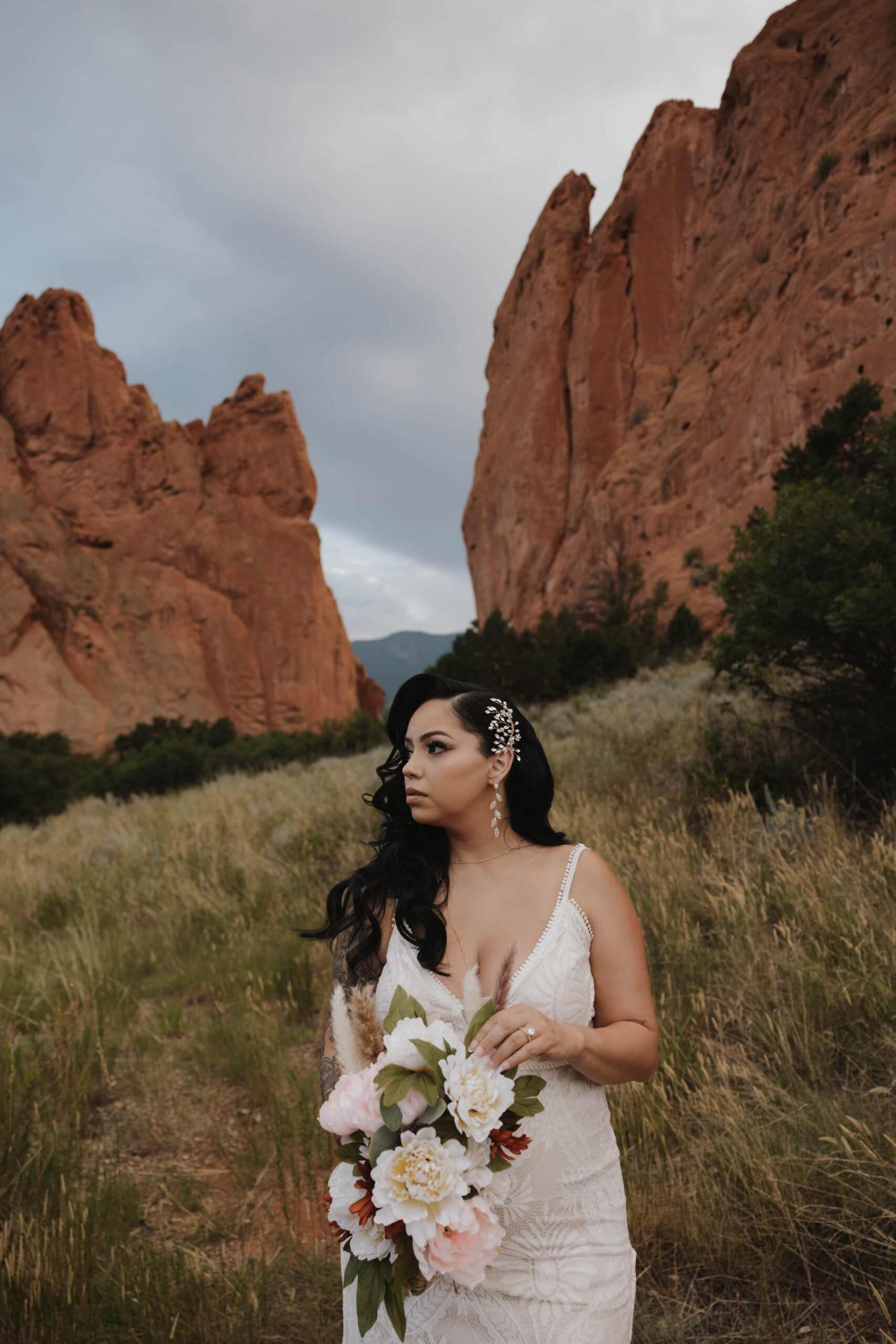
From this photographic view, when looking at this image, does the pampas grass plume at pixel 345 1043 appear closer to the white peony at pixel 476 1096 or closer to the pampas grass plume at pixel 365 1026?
the pampas grass plume at pixel 365 1026

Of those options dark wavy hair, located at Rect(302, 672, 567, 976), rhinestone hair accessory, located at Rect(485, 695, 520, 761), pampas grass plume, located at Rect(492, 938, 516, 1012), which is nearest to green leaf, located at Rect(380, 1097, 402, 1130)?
pampas grass plume, located at Rect(492, 938, 516, 1012)

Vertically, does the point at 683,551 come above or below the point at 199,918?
above

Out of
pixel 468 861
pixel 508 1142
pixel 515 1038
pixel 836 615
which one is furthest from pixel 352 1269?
pixel 836 615

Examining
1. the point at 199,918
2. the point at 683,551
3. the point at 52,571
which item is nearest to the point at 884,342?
the point at 683,551

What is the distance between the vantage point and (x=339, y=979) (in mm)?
1690

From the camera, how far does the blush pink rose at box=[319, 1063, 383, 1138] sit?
1.09m

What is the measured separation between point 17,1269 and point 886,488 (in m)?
6.03

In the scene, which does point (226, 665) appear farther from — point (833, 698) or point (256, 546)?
point (833, 698)

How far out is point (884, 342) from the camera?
18891mm

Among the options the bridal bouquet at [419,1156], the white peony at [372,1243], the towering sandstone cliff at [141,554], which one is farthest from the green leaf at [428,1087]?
the towering sandstone cliff at [141,554]

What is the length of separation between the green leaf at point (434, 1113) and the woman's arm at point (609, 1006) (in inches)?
7.4

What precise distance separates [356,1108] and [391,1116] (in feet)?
0.20

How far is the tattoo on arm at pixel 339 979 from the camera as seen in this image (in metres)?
1.58

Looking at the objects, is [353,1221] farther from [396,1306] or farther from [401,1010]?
[401,1010]
